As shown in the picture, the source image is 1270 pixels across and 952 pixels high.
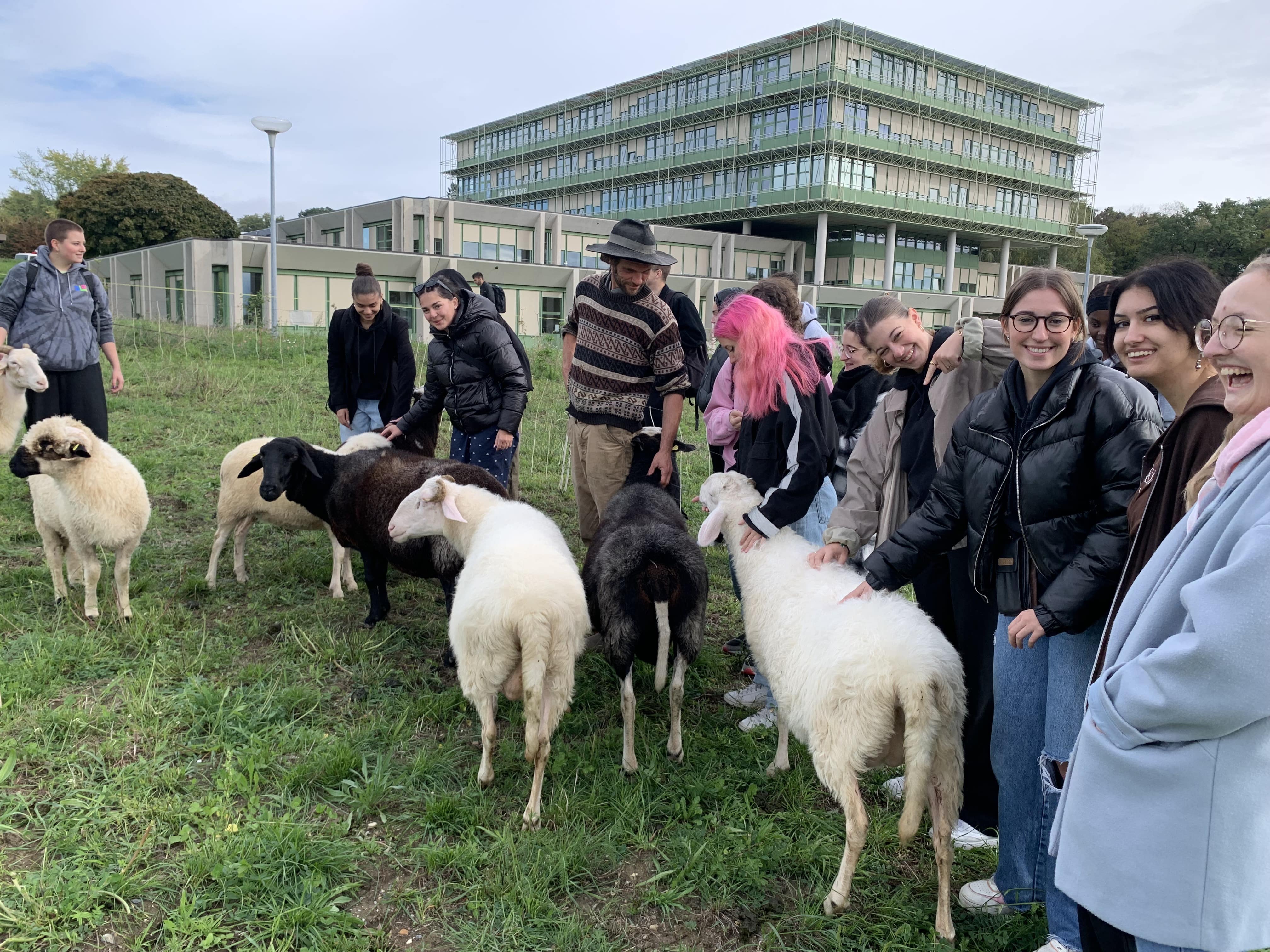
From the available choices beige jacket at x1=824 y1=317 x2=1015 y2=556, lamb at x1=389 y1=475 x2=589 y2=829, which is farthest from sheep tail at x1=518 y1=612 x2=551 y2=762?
beige jacket at x1=824 y1=317 x2=1015 y2=556

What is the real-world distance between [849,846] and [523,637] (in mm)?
1535

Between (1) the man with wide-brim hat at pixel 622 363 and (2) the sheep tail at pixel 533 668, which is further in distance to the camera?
(1) the man with wide-brim hat at pixel 622 363

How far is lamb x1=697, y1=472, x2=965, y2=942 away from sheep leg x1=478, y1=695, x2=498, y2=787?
4.32 feet

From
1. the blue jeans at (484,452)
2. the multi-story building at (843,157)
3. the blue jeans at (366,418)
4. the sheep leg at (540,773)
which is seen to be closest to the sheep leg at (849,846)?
the sheep leg at (540,773)

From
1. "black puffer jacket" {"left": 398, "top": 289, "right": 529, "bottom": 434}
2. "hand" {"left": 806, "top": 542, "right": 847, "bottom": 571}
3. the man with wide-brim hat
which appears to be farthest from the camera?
"black puffer jacket" {"left": 398, "top": 289, "right": 529, "bottom": 434}

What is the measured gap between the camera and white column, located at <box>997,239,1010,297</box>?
55594 mm

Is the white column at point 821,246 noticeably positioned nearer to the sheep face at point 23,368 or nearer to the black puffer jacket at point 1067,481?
the sheep face at point 23,368

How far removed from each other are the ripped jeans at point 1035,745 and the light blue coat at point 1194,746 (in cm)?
83

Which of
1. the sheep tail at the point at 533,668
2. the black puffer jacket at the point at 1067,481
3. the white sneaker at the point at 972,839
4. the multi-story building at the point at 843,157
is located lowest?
the white sneaker at the point at 972,839

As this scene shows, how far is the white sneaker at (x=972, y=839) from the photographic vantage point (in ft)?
10.5

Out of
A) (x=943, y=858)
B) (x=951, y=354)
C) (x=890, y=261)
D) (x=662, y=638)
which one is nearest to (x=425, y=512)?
(x=662, y=638)

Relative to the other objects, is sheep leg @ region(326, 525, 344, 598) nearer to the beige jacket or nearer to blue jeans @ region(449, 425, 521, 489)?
blue jeans @ region(449, 425, 521, 489)

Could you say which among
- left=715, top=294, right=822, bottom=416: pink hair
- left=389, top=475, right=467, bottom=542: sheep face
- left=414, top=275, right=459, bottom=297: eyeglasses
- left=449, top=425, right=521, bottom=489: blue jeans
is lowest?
left=389, top=475, right=467, bottom=542: sheep face

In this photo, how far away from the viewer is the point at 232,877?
2855 mm
